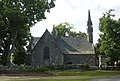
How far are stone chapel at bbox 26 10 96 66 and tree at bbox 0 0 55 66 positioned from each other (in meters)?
9.71

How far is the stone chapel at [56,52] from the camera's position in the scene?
222 feet

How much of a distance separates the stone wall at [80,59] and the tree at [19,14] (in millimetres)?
14667

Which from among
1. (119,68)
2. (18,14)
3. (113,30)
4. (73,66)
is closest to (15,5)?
(18,14)

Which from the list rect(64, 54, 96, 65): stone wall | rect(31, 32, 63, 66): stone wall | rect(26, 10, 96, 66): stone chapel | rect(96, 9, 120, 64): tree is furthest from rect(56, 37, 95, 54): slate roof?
rect(96, 9, 120, 64): tree

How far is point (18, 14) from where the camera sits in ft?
170

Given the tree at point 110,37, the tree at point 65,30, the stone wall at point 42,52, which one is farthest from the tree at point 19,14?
the tree at point 65,30

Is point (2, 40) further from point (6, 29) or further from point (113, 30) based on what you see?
point (113, 30)

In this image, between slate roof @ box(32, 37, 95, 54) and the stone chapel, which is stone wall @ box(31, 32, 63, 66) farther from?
slate roof @ box(32, 37, 95, 54)

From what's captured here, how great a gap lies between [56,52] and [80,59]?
20.8ft

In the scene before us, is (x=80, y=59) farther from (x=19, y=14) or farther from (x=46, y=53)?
(x=19, y=14)

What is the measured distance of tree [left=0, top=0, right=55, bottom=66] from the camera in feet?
172

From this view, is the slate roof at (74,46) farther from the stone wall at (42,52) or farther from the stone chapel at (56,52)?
the stone wall at (42,52)

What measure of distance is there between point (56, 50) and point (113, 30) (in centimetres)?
1489

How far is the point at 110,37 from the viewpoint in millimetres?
60250
